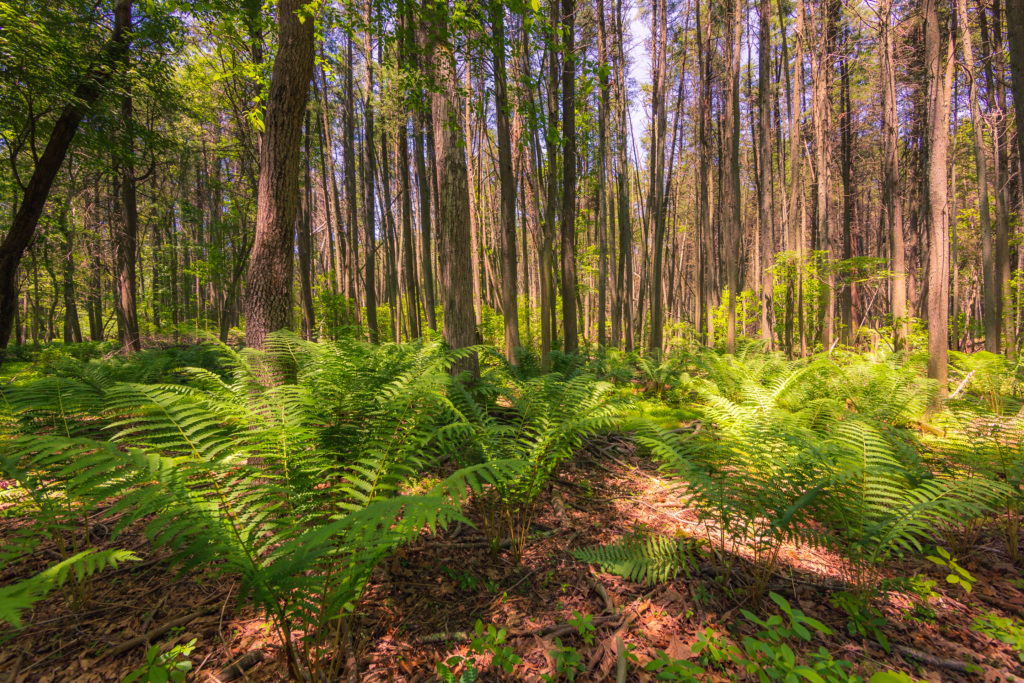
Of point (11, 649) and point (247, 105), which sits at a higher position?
point (247, 105)

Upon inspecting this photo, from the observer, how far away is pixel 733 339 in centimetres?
1008

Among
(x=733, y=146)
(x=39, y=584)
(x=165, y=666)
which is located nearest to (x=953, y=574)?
(x=165, y=666)

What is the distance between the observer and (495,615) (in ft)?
6.28

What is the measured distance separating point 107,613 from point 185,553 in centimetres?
130

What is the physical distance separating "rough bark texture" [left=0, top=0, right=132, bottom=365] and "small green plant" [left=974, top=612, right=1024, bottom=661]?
365 inches

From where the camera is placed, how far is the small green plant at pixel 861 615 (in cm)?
182

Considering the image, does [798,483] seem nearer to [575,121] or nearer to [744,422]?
[744,422]

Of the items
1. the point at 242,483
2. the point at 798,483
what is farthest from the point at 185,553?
the point at 798,483

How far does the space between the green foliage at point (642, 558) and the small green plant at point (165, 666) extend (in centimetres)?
174

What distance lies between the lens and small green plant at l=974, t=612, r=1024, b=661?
1.68 m

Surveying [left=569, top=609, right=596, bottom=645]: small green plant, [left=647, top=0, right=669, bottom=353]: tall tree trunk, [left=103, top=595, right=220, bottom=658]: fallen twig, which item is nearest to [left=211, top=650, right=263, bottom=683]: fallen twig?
[left=103, top=595, right=220, bottom=658]: fallen twig

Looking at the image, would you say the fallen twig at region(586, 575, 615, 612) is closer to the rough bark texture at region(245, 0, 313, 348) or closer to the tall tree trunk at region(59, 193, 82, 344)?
the rough bark texture at region(245, 0, 313, 348)

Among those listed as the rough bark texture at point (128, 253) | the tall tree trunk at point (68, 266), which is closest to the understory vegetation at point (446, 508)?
the rough bark texture at point (128, 253)

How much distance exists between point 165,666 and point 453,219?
4055 millimetres
